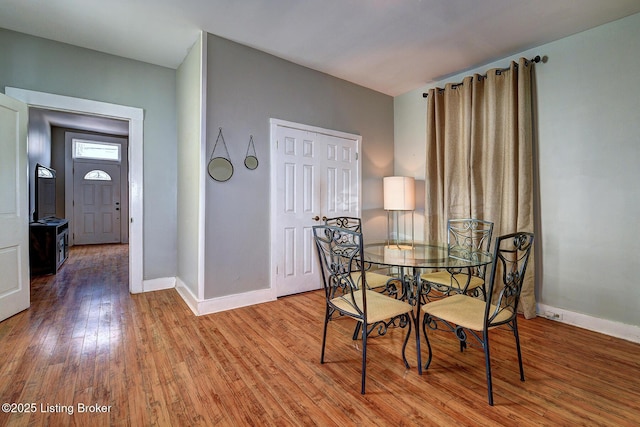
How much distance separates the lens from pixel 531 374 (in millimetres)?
1905

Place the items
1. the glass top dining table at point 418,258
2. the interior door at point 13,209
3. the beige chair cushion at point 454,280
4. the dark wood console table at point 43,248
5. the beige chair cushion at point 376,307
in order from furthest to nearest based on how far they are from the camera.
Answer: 1. the dark wood console table at point 43,248
2. the interior door at point 13,209
3. the beige chair cushion at point 454,280
4. the glass top dining table at point 418,258
5. the beige chair cushion at point 376,307

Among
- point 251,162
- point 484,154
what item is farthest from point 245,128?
point 484,154

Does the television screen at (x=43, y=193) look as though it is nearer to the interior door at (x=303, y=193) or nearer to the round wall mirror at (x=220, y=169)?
the round wall mirror at (x=220, y=169)

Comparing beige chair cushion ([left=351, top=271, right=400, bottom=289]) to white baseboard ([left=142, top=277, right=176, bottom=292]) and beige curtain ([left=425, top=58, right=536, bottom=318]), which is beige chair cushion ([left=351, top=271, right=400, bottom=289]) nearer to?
beige curtain ([left=425, top=58, right=536, bottom=318])

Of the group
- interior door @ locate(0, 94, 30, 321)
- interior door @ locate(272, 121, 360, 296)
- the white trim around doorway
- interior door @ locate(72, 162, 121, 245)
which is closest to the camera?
interior door @ locate(0, 94, 30, 321)

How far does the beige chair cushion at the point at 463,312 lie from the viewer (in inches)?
67.4

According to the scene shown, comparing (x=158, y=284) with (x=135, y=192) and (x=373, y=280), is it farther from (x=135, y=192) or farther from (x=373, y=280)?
(x=373, y=280)

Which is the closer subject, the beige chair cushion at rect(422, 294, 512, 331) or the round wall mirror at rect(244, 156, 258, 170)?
the beige chair cushion at rect(422, 294, 512, 331)

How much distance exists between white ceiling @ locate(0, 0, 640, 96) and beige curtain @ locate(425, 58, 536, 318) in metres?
0.39

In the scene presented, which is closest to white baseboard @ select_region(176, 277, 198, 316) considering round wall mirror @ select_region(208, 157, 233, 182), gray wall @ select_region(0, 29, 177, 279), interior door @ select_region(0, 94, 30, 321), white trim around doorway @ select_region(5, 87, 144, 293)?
gray wall @ select_region(0, 29, 177, 279)

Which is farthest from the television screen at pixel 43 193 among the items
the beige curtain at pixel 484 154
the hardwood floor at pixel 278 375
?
the beige curtain at pixel 484 154

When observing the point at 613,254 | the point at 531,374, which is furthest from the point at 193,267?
the point at 613,254

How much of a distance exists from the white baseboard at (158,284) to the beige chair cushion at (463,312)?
10.4ft

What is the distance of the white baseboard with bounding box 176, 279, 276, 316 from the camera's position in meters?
2.88
